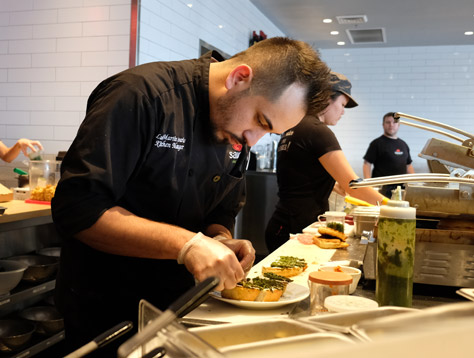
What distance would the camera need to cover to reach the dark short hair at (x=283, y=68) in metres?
1.55

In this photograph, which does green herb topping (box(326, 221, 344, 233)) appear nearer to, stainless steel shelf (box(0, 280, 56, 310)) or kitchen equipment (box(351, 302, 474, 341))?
stainless steel shelf (box(0, 280, 56, 310))

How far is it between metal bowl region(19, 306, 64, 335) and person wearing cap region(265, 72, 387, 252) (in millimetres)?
1472

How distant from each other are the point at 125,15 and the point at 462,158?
140 inches

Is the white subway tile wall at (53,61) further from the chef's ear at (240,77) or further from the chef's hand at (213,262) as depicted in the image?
the chef's hand at (213,262)

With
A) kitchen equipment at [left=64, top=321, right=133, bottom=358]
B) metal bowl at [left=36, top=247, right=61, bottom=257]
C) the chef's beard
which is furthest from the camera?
metal bowl at [left=36, top=247, right=61, bottom=257]

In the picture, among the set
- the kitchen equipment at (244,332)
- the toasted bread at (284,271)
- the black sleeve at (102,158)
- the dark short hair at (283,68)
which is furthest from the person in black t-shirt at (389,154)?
the kitchen equipment at (244,332)

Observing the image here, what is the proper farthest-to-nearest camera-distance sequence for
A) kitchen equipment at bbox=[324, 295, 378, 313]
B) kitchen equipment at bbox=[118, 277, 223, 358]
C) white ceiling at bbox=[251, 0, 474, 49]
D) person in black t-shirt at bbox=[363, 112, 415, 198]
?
person in black t-shirt at bbox=[363, 112, 415, 198] < white ceiling at bbox=[251, 0, 474, 49] < kitchen equipment at bbox=[324, 295, 378, 313] < kitchen equipment at bbox=[118, 277, 223, 358]

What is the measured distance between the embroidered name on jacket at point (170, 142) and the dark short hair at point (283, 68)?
0.28 meters

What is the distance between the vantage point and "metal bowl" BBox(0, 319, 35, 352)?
2779mm

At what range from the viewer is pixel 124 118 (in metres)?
1.41

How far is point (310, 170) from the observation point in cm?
319

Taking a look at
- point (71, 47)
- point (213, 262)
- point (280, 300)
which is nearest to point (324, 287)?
point (280, 300)

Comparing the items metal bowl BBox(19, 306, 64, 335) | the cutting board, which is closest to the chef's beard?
the cutting board

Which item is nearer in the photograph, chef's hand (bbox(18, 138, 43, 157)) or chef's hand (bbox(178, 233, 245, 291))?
chef's hand (bbox(178, 233, 245, 291))
